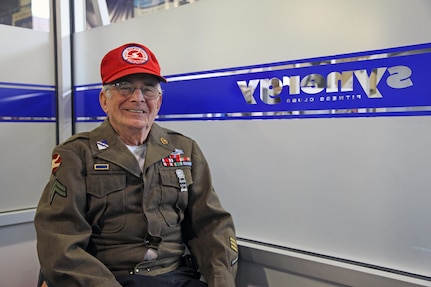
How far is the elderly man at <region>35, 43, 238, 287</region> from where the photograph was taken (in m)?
1.53

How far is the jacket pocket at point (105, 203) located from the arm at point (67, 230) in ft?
0.11

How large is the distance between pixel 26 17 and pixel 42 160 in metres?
0.93

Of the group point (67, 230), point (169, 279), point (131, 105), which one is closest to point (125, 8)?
point (131, 105)

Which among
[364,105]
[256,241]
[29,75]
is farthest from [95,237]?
[29,75]

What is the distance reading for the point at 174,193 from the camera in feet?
5.64

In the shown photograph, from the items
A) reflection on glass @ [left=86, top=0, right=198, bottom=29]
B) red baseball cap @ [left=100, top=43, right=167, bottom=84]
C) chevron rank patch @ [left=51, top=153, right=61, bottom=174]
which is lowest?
chevron rank patch @ [left=51, top=153, right=61, bottom=174]

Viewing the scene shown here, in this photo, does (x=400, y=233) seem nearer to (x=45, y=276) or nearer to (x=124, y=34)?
(x=45, y=276)

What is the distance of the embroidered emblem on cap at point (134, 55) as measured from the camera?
5.50 feet

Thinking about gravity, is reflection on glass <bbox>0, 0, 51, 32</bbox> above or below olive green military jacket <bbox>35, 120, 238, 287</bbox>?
above

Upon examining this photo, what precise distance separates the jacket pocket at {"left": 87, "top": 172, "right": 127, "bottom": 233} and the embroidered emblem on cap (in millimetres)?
464

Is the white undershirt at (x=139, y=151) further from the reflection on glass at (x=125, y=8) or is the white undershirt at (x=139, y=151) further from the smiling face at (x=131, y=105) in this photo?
the reflection on glass at (x=125, y=8)

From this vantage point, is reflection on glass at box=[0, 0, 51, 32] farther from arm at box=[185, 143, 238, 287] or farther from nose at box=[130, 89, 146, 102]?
arm at box=[185, 143, 238, 287]

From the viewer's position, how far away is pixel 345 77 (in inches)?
63.6

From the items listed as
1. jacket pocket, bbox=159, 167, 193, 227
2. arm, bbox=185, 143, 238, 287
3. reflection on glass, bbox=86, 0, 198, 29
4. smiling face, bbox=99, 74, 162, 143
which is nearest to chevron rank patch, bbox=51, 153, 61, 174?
smiling face, bbox=99, 74, 162, 143
